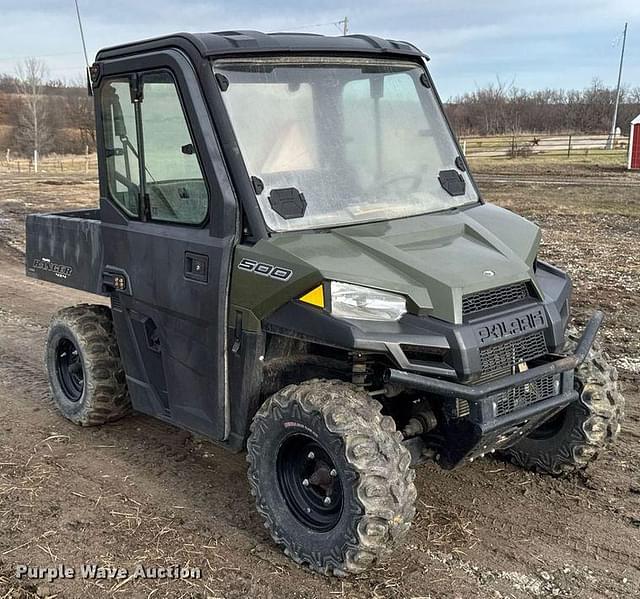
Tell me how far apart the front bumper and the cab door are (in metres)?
1.06

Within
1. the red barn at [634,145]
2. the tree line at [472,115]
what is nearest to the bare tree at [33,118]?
the tree line at [472,115]

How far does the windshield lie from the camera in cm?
380

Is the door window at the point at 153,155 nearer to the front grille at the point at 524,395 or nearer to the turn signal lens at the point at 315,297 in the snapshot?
the turn signal lens at the point at 315,297

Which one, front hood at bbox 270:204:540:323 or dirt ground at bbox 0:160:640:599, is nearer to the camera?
front hood at bbox 270:204:540:323

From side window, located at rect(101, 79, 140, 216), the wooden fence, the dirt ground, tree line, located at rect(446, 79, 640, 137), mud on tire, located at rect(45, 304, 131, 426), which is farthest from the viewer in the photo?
tree line, located at rect(446, 79, 640, 137)

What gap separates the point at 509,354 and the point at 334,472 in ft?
3.23

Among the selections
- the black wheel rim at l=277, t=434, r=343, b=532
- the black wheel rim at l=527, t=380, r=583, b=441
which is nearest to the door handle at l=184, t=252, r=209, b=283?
the black wheel rim at l=277, t=434, r=343, b=532

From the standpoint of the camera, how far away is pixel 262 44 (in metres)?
3.83

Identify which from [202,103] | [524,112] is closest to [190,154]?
[202,103]

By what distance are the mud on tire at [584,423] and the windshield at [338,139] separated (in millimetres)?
1222

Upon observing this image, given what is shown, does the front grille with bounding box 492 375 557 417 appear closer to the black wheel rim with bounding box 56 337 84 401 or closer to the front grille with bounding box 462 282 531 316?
the front grille with bounding box 462 282 531 316

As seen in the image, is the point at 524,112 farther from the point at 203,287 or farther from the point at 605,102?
the point at 203,287

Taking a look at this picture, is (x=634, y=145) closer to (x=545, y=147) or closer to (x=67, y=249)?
(x=545, y=147)

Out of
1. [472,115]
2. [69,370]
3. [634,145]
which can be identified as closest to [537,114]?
[472,115]
